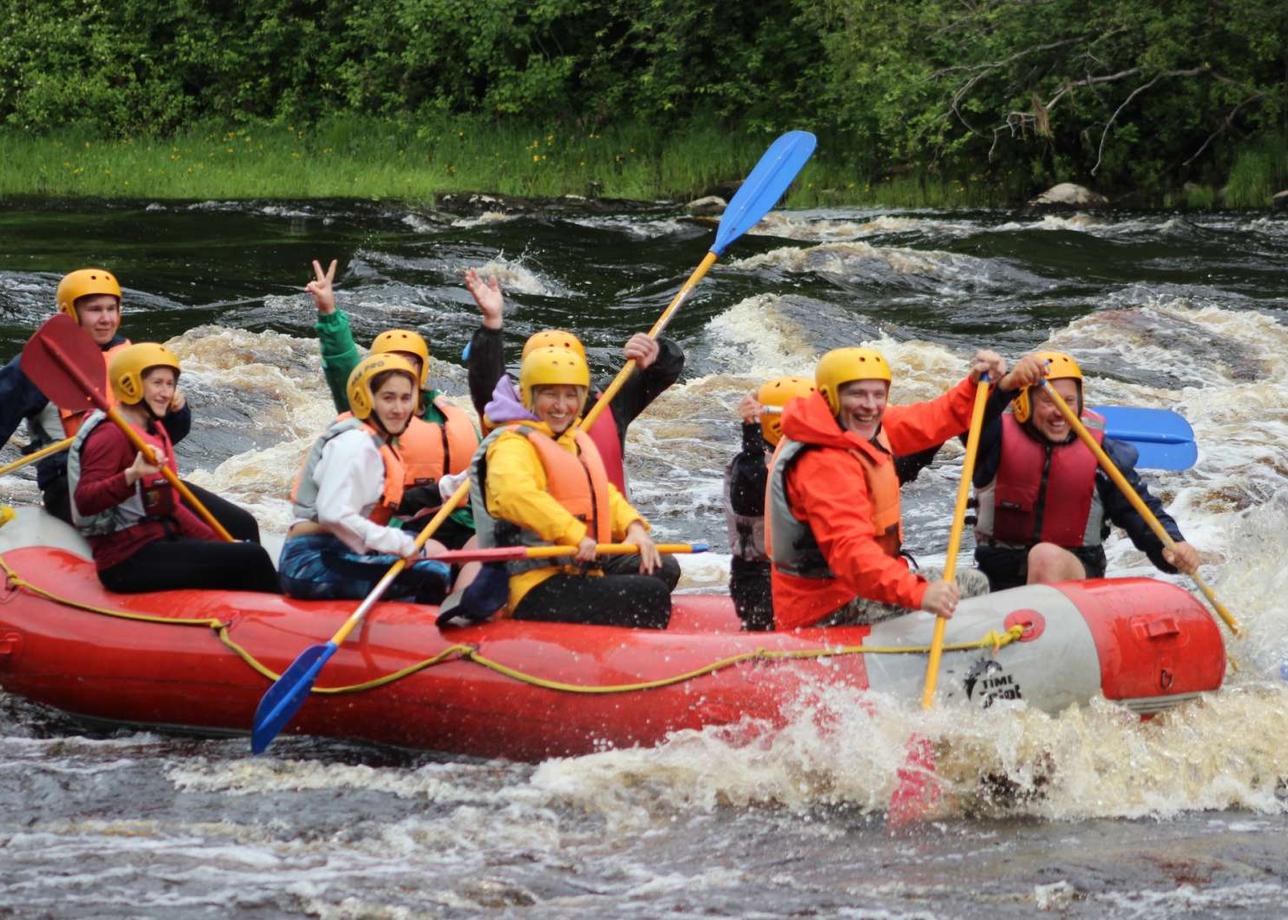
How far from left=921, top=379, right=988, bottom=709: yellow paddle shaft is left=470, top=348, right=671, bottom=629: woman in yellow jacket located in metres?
0.88

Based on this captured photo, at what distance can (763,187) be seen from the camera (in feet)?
25.9

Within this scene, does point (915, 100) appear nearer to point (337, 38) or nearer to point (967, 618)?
point (337, 38)

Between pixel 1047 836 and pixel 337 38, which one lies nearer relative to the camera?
pixel 1047 836

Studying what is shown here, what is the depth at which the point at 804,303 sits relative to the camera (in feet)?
42.1

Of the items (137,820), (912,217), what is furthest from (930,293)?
(137,820)

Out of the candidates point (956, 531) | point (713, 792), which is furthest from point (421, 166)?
point (713, 792)

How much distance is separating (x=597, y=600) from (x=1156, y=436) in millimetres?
2162

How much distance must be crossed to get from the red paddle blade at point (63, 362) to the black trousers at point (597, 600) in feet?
5.82

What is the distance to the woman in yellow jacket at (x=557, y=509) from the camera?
17.4 feet

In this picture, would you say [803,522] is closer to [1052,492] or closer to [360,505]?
[1052,492]

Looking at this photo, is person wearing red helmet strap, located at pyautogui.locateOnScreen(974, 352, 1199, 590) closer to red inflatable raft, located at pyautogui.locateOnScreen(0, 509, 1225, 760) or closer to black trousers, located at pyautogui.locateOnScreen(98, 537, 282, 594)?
red inflatable raft, located at pyautogui.locateOnScreen(0, 509, 1225, 760)

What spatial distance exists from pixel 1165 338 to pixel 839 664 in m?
7.64

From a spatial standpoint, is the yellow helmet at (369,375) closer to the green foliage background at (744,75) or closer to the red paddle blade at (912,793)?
the red paddle blade at (912,793)

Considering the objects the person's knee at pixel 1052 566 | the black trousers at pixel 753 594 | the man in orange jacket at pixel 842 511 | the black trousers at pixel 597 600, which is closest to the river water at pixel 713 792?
the man in orange jacket at pixel 842 511
